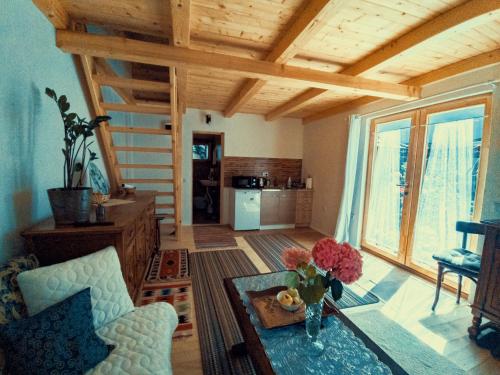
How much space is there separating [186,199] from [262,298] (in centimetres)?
365

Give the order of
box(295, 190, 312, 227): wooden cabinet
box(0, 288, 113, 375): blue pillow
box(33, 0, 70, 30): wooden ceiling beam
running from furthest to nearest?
box(295, 190, 312, 227): wooden cabinet, box(33, 0, 70, 30): wooden ceiling beam, box(0, 288, 113, 375): blue pillow

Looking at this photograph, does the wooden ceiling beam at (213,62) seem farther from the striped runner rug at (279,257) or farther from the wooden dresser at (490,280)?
the striped runner rug at (279,257)

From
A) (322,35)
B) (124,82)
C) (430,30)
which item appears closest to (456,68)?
(430,30)

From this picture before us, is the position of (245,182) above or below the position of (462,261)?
above

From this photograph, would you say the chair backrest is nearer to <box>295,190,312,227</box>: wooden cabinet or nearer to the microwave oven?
<box>295,190,312,227</box>: wooden cabinet

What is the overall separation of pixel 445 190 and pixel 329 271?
2.54m

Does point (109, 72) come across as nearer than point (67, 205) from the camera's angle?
No

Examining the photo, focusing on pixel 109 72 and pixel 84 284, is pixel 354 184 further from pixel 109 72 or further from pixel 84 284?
pixel 109 72

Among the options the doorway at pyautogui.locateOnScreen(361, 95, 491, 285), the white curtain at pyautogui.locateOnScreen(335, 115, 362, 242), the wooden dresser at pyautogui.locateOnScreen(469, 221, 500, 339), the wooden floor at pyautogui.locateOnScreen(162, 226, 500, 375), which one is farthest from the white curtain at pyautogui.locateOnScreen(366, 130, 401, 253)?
the wooden dresser at pyautogui.locateOnScreen(469, 221, 500, 339)

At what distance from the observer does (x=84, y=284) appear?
1.14 metres

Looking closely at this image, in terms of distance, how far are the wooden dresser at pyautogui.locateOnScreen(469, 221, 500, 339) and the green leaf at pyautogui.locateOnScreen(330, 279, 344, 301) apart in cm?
151

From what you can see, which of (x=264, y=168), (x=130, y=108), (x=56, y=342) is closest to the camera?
(x=56, y=342)

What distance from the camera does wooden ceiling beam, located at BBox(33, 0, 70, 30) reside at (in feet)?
5.17

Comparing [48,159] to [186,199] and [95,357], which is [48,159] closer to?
[95,357]
